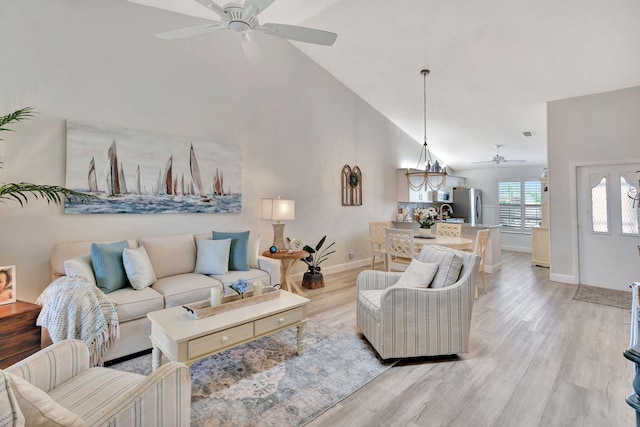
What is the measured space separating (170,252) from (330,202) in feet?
9.55

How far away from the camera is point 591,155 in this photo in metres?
4.63

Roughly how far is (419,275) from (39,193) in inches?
143

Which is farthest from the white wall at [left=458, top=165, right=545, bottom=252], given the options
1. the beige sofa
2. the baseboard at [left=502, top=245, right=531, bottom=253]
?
the beige sofa

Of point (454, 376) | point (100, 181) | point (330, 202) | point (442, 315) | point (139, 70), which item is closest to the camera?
point (454, 376)

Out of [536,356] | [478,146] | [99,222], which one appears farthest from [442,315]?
[478,146]

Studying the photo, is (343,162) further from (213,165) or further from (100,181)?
(100,181)

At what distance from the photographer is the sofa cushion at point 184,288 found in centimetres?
285

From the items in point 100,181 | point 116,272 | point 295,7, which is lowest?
point 116,272

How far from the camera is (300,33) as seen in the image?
8.31ft

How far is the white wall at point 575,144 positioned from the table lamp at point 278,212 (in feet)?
14.0

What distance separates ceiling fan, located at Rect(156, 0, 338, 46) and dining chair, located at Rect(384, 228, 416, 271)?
2.78 m

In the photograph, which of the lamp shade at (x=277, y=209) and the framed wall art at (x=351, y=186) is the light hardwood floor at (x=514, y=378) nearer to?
the lamp shade at (x=277, y=209)

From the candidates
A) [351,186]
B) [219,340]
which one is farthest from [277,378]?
[351,186]

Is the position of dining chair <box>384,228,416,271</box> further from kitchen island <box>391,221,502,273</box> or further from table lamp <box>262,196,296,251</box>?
kitchen island <box>391,221,502,273</box>
